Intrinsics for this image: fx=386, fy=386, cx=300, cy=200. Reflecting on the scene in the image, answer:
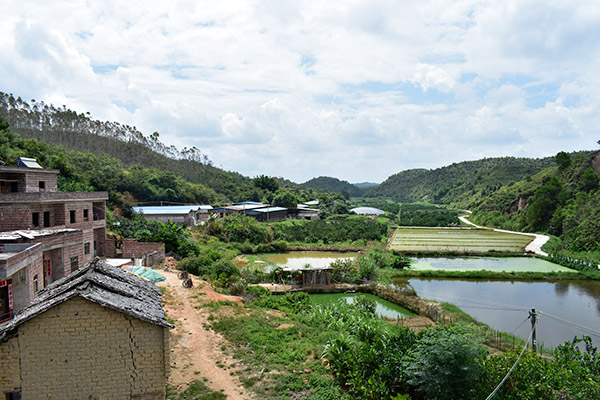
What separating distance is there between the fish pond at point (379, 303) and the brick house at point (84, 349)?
12.1m

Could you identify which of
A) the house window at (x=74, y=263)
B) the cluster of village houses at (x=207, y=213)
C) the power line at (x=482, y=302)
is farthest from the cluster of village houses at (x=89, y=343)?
the cluster of village houses at (x=207, y=213)

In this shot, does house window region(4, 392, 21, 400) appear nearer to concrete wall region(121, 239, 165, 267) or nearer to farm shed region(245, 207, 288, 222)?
concrete wall region(121, 239, 165, 267)

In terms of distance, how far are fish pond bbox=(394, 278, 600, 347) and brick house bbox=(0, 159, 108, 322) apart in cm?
1827

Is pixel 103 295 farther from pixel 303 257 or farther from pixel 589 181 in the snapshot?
pixel 589 181

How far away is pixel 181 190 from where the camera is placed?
53.7m

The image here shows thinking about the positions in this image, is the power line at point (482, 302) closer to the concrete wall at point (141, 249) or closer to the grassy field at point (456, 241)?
the grassy field at point (456, 241)

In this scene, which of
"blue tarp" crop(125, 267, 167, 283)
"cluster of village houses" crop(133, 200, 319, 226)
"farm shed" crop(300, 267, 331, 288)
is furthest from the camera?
"cluster of village houses" crop(133, 200, 319, 226)

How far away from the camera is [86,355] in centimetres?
749

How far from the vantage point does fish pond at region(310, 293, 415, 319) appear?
61.1 feet

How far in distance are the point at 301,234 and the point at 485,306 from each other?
78.4ft

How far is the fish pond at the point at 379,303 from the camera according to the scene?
61.1 ft

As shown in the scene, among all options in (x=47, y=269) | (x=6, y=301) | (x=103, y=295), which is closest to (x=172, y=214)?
(x=47, y=269)

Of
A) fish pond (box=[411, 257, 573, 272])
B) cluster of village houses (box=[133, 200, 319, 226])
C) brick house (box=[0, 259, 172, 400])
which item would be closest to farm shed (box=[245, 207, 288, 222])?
cluster of village houses (box=[133, 200, 319, 226])

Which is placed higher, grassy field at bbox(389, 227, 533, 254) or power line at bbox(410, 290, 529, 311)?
grassy field at bbox(389, 227, 533, 254)
